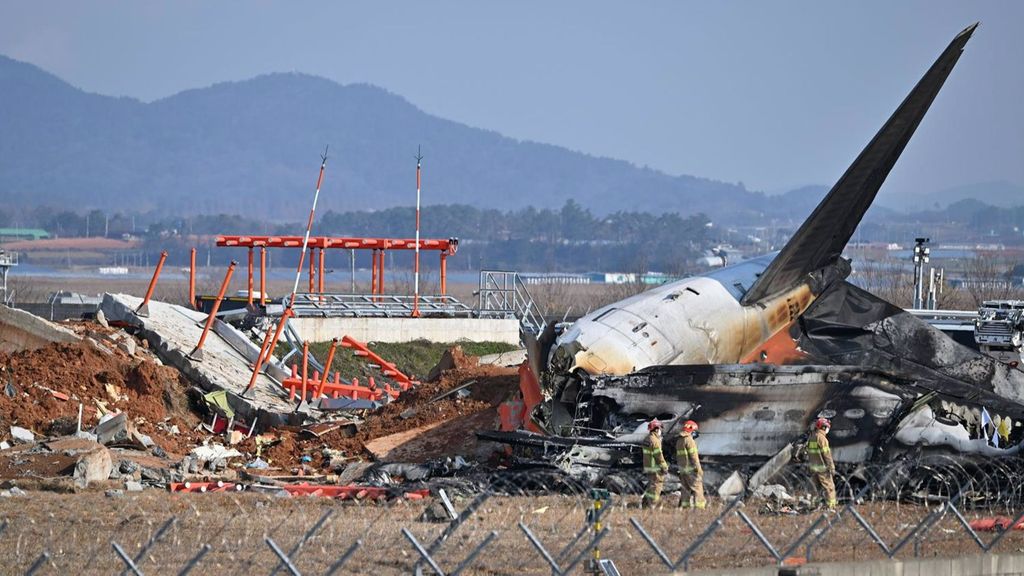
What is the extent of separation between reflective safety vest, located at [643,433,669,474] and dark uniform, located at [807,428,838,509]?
6.96 ft

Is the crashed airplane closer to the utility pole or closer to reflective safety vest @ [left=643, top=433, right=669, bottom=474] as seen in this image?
reflective safety vest @ [left=643, top=433, right=669, bottom=474]

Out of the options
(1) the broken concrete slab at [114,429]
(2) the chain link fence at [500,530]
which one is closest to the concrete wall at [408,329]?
(1) the broken concrete slab at [114,429]

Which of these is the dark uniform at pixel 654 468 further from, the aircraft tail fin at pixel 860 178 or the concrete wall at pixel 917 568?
the aircraft tail fin at pixel 860 178

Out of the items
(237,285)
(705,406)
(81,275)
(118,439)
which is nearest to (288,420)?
(118,439)

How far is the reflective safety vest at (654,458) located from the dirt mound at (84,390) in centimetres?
1030

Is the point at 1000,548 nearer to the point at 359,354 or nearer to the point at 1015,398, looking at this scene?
the point at 1015,398

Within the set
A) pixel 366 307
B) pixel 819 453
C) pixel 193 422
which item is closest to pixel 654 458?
pixel 819 453

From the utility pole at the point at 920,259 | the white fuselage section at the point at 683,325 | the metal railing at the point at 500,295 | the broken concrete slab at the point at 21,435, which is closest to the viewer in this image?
the white fuselage section at the point at 683,325

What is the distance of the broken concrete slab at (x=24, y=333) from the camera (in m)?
33.4

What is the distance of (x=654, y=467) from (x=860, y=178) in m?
10.6

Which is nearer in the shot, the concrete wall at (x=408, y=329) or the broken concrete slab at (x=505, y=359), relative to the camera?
the broken concrete slab at (x=505, y=359)

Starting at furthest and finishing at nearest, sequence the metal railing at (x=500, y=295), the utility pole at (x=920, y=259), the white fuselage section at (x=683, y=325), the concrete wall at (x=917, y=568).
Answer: the metal railing at (x=500, y=295)
the utility pole at (x=920, y=259)
the white fuselage section at (x=683, y=325)
the concrete wall at (x=917, y=568)

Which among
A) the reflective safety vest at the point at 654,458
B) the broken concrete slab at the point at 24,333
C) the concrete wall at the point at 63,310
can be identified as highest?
the broken concrete slab at the point at 24,333

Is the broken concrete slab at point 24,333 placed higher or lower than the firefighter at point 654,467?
higher
